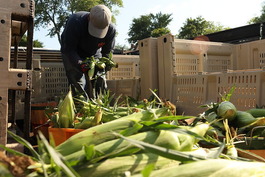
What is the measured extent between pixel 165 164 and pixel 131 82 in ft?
12.4

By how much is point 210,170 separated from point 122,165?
0.72 feet

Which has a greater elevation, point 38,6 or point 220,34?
point 38,6

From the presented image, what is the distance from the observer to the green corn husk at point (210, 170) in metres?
0.71

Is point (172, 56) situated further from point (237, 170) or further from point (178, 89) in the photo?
point (237, 170)

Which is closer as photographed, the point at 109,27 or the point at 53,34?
the point at 109,27

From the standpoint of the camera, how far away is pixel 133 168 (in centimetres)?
77

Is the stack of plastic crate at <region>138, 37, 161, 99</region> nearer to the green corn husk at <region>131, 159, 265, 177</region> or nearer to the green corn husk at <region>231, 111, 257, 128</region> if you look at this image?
the green corn husk at <region>231, 111, 257, 128</region>

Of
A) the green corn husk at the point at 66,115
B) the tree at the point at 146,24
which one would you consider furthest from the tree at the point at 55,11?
the green corn husk at the point at 66,115

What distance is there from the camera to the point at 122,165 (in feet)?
2.53

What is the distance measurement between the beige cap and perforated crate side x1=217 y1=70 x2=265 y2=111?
1.52 m

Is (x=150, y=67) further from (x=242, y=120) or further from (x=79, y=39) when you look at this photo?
(x=242, y=120)

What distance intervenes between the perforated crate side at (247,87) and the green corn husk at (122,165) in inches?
80.3

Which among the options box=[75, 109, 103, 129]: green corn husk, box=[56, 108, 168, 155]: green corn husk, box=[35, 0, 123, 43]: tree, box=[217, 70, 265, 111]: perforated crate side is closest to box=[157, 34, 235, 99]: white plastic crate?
box=[217, 70, 265, 111]: perforated crate side

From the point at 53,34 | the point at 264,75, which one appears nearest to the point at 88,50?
the point at 264,75
